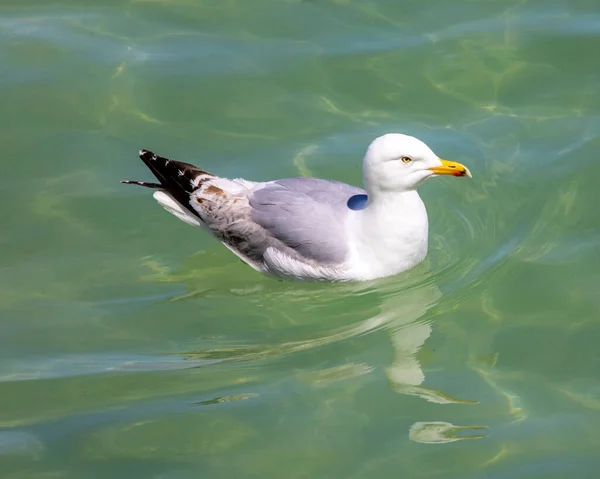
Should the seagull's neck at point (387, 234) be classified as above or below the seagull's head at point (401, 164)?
below

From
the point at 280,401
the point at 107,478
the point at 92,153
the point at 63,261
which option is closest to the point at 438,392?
the point at 280,401

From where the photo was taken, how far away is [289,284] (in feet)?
23.4

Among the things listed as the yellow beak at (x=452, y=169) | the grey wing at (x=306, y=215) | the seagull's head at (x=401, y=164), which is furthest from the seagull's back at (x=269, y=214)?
the yellow beak at (x=452, y=169)

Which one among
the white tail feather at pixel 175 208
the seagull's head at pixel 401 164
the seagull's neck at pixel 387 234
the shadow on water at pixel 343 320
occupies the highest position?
the white tail feather at pixel 175 208

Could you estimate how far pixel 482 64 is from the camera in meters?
9.10

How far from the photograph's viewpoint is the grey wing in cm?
687

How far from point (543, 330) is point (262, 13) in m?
4.70

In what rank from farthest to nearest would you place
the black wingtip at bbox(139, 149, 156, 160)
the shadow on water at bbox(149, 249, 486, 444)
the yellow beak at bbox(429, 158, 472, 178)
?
the black wingtip at bbox(139, 149, 156, 160)
the yellow beak at bbox(429, 158, 472, 178)
the shadow on water at bbox(149, 249, 486, 444)

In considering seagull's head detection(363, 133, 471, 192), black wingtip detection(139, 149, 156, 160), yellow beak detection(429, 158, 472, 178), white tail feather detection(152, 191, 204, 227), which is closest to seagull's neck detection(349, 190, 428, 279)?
seagull's head detection(363, 133, 471, 192)

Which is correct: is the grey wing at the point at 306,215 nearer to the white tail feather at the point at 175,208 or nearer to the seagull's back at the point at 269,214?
the seagull's back at the point at 269,214

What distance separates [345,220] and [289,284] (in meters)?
0.57

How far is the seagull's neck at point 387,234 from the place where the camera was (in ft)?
22.5

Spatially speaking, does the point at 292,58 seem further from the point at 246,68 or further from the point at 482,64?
the point at 482,64

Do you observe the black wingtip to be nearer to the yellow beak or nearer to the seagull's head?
the seagull's head
